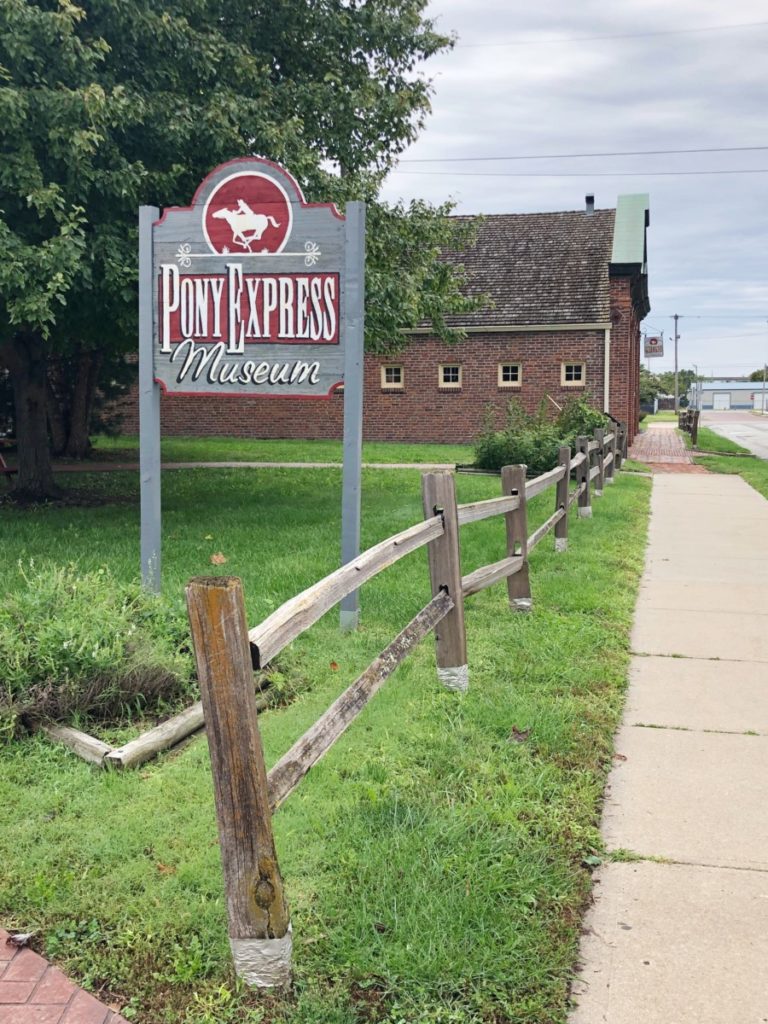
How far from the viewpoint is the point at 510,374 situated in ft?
93.7

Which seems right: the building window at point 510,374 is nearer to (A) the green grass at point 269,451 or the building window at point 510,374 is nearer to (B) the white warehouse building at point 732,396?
(A) the green grass at point 269,451

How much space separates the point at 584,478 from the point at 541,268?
60.8 feet

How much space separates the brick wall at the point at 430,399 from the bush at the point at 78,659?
2257 cm

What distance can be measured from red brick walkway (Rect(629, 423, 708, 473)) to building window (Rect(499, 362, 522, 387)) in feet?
12.3

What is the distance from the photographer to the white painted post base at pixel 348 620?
21.9 ft

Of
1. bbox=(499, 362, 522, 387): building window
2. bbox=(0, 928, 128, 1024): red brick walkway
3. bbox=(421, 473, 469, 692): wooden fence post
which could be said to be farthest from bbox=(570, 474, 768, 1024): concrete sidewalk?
bbox=(499, 362, 522, 387): building window

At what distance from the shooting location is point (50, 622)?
16.3 ft

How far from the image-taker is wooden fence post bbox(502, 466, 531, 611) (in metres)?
7.08

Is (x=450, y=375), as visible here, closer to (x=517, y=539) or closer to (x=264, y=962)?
(x=517, y=539)

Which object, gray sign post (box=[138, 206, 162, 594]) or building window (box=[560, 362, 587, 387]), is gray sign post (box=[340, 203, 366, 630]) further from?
building window (box=[560, 362, 587, 387])

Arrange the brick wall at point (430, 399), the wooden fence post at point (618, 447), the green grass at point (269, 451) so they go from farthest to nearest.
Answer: the brick wall at point (430, 399) → the green grass at point (269, 451) → the wooden fence post at point (618, 447)

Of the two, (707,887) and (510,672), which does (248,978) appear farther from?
(510,672)

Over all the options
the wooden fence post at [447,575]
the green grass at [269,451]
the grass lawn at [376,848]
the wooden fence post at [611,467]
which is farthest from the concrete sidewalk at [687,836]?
the green grass at [269,451]

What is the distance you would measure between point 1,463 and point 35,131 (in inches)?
249
